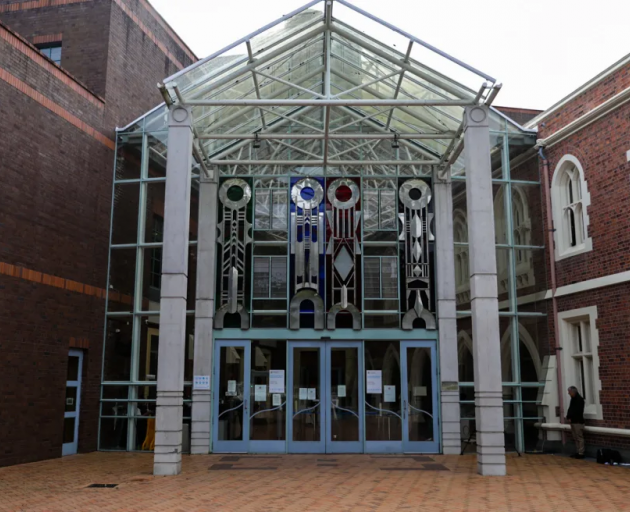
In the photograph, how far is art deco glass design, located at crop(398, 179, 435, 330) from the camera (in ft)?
50.8

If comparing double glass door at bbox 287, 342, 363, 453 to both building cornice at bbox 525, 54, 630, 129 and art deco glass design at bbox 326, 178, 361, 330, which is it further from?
building cornice at bbox 525, 54, 630, 129

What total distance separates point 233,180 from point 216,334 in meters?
3.60

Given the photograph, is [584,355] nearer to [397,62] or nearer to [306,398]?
[306,398]

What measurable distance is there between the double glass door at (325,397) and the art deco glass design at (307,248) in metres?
0.82

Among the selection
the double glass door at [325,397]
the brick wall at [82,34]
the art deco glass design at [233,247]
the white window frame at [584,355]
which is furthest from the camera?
the brick wall at [82,34]

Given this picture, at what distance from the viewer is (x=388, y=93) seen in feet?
48.5

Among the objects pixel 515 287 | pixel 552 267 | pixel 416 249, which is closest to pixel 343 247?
pixel 416 249

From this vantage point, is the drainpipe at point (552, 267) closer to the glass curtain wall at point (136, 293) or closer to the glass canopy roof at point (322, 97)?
the glass canopy roof at point (322, 97)

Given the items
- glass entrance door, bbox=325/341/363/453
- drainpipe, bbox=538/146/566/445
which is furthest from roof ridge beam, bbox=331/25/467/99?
glass entrance door, bbox=325/341/363/453

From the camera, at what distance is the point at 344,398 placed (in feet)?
49.4

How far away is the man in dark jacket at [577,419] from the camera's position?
1369 cm

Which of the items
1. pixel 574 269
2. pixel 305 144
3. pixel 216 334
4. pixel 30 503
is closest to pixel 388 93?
pixel 305 144

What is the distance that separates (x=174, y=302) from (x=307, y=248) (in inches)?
186

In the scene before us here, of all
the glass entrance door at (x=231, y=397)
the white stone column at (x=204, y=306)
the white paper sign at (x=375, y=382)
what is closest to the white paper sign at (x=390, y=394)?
the white paper sign at (x=375, y=382)
